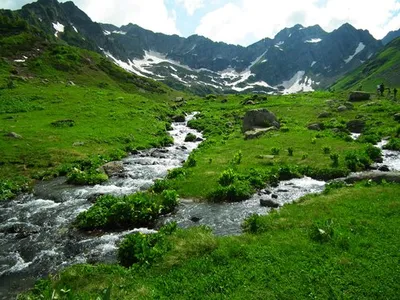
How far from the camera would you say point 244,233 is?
70.1ft

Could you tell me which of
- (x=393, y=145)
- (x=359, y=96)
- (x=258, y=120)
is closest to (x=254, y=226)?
(x=393, y=145)

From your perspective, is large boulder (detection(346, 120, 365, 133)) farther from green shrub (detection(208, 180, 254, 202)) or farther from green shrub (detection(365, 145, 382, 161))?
green shrub (detection(208, 180, 254, 202))

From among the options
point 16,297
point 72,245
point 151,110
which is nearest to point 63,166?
point 72,245

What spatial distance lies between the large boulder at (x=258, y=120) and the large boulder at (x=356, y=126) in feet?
39.0

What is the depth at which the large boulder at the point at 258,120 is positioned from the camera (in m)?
61.0

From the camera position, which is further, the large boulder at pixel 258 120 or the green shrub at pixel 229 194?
the large boulder at pixel 258 120

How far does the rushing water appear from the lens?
65.1 feet

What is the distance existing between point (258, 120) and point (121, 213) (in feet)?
135

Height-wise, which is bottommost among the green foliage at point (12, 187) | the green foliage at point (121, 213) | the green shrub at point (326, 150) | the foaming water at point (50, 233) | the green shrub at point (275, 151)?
the green foliage at point (12, 187)

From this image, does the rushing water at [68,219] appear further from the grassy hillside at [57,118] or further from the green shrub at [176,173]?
the grassy hillside at [57,118]

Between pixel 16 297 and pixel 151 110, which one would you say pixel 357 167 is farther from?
pixel 151 110

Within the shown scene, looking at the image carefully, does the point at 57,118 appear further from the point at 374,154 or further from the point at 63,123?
the point at 374,154

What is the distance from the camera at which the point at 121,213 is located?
82.2ft

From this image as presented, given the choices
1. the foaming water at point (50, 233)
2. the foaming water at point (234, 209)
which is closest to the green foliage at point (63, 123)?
the foaming water at point (50, 233)
